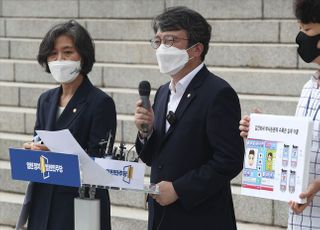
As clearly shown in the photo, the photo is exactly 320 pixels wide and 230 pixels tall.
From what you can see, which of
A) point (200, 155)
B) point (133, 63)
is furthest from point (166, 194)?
point (133, 63)

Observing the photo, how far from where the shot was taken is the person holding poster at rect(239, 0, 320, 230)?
387 cm

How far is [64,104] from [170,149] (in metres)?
0.95

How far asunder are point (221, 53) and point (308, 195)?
4.76 m

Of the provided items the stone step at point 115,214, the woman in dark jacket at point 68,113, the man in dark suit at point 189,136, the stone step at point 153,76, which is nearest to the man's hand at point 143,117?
the man in dark suit at point 189,136

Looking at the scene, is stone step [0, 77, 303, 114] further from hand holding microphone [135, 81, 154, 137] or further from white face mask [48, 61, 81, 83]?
hand holding microphone [135, 81, 154, 137]

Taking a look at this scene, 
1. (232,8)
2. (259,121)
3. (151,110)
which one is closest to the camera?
(259,121)

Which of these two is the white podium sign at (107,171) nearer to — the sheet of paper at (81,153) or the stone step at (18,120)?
the sheet of paper at (81,153)

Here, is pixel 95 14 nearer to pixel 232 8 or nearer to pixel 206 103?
pixel 232 8

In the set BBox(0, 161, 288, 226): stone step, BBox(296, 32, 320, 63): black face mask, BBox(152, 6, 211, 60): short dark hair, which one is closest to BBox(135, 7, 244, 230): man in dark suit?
BBox(152, 6, 211, 60): short dark hair

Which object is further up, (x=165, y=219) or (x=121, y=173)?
(x=121, y=173)

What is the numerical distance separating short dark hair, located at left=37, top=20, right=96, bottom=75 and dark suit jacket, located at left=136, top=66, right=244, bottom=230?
2.54 feet

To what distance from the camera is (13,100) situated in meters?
9.02

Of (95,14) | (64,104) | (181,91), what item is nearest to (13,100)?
(95,14)

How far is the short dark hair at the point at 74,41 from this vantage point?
5000 mm
